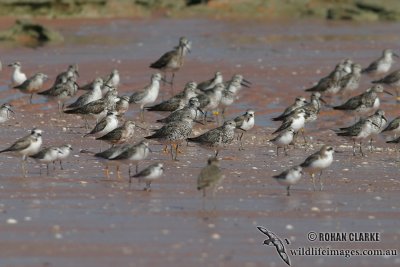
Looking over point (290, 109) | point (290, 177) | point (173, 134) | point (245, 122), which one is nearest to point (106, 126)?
point (173, 134)

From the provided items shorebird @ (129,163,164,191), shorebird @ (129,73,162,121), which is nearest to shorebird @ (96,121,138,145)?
shorebird @ (129,163,164,191)

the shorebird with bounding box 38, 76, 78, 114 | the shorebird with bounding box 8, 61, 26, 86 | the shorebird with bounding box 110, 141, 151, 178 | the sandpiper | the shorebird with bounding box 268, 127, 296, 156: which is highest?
the sandpiper

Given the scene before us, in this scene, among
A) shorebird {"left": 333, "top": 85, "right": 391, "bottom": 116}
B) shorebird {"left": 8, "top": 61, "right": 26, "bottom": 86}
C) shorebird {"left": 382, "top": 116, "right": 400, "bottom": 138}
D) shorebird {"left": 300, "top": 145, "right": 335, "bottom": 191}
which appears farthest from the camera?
shorebird {"left": 8, "top": 61, "right": 26, "bottom": 86}

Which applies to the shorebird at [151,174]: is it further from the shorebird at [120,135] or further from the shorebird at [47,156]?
the shorebird at [120,135]

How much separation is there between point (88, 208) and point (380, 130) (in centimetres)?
863

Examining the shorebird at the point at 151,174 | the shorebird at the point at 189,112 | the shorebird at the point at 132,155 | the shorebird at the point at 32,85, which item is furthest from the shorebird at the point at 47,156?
the shorebird at the point at 32,85

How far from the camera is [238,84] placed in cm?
2555

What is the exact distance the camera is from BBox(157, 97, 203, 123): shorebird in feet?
67.7

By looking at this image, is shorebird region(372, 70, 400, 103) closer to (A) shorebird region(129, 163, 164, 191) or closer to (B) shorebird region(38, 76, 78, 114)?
(B) shorebird region(38, 76, 78, 114)

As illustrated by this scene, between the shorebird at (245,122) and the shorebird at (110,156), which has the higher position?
the shorebird at (110,156)

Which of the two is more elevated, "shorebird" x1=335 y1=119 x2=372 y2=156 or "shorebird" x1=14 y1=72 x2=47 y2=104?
"shorebird" x1=335 y1=119 x2=372 y2=156

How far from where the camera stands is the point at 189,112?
68.8ft

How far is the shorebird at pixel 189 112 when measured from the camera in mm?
20620

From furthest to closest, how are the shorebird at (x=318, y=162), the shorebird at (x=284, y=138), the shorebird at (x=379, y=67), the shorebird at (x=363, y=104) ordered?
the shorebird at (x=379, y=67), the shorebird at (x=363, y=104), the shorebird at (x=284, y=138), the shorebird at (x=318, y=162)
